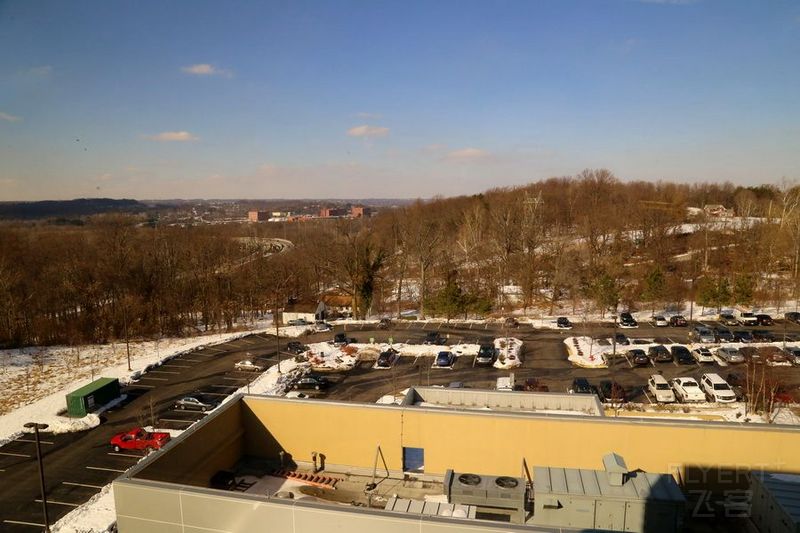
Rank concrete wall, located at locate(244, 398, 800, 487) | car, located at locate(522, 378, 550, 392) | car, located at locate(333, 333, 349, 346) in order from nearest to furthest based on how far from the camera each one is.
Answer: concrete wall, located at locate(244, 398, 800, 487)
car, located at locate(522, 378, 550, 392)
car, located at locate(333, 333, 349, 346)

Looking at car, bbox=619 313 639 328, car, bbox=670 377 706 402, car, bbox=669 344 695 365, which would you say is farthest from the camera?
car, bbox=619 313 639 328

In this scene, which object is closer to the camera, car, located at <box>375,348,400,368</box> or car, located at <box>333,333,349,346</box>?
car, located at <box>375,348,400,368</box>

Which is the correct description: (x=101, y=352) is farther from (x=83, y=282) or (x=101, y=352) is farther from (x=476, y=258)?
(x=476, y=258)

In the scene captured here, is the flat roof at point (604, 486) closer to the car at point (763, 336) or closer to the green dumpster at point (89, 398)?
the green dumpster at point (89, 398)

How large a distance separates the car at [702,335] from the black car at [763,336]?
1.93 meters

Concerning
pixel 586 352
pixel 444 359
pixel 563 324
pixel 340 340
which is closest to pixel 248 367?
pixel 340 340

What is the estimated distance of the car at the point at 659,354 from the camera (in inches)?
843

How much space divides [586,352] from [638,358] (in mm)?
2475

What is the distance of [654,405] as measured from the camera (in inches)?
682

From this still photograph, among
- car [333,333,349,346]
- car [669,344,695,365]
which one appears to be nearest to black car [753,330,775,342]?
car [669,344,695,365]

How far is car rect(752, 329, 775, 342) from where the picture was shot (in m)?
23.4

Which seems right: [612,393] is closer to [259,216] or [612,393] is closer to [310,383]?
[310,383]

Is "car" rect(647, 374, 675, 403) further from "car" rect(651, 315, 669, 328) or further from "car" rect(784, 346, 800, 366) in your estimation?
"car" rect(651, 315, 669, 328)

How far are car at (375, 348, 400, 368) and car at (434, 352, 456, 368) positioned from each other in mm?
2057
